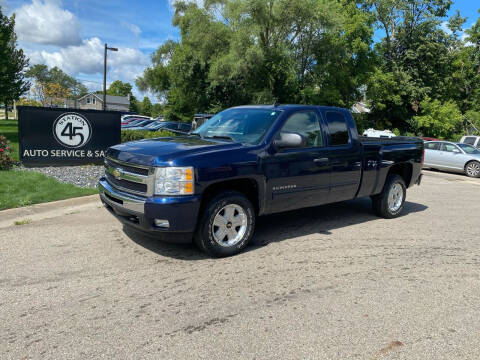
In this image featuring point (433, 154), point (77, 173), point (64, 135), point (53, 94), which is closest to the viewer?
point (77, 173)

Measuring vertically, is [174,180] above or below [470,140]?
below

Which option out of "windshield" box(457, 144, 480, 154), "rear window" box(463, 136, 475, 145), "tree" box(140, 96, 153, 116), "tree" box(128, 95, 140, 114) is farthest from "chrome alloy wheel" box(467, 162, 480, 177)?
"tree" box(128, 95, 140, 114)

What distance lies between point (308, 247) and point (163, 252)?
193cm

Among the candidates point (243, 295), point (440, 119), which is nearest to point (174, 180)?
point (243, 295)

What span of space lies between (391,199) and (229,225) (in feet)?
12.2

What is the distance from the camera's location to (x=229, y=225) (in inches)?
192

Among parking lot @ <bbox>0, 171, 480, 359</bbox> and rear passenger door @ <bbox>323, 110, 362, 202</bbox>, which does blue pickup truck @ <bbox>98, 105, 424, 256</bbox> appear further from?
parking lot @ <bbox>0, 171, 480, 359</bbox>

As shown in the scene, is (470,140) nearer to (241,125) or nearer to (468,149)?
(468,149)

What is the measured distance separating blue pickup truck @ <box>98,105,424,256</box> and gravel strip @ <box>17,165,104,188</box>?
13.0ft

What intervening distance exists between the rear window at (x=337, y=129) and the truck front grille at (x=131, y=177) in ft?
9.43

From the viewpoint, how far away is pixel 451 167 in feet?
56.5

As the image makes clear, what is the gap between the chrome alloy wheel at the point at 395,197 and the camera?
7213 mm

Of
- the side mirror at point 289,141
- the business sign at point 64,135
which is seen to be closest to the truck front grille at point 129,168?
the side mirror at point 289,141

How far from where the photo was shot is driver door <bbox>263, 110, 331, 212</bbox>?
5.21 m
